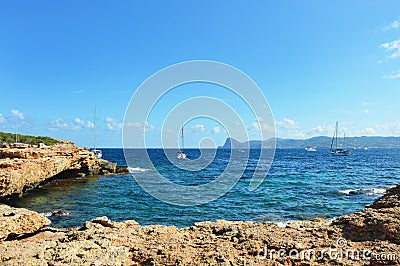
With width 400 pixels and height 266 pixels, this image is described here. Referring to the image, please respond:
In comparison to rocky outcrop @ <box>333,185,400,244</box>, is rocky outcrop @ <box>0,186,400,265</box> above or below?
below

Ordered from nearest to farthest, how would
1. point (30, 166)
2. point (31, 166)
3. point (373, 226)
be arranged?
point (373, 226), point (30, 166), point (31, 166)

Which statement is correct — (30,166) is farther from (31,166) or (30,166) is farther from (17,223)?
(17,223)

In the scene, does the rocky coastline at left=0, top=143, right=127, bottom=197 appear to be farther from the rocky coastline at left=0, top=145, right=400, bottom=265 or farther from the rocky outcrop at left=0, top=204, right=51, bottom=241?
the rocky coastline at left=0, top=145, right=400, bottom=265

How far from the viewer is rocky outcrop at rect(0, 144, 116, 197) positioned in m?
22.2

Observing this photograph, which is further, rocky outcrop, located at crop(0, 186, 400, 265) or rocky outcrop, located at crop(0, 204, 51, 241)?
rocky outcrop, located at crop(0, 204, 51, 241)

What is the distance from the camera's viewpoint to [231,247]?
4887 millimetres

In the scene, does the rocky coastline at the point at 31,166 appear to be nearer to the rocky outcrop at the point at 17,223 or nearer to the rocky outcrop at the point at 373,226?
the rocky outcrop at the point at 17,223

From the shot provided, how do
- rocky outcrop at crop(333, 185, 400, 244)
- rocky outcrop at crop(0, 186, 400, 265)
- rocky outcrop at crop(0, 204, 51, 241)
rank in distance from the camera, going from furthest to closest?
1. rocky outcrop at crop(0, 204, 51, 241)
2. rocky outcrop at crop(333, 185, 400, 244)
3. rocky outcrop at crop(0, 186, 400, 265)

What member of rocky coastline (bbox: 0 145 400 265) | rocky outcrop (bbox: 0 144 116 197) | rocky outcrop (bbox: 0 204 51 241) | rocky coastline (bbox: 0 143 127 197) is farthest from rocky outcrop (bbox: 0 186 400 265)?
rocky coastline (bbox: 0 143 127 197)

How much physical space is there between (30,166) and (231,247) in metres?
26.1

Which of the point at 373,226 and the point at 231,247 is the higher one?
the point at 373,226

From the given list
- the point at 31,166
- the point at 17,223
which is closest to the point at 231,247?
the point at 17,223

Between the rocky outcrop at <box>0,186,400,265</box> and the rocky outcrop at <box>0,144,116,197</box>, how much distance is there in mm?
19805

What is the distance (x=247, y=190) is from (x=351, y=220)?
970 inches
